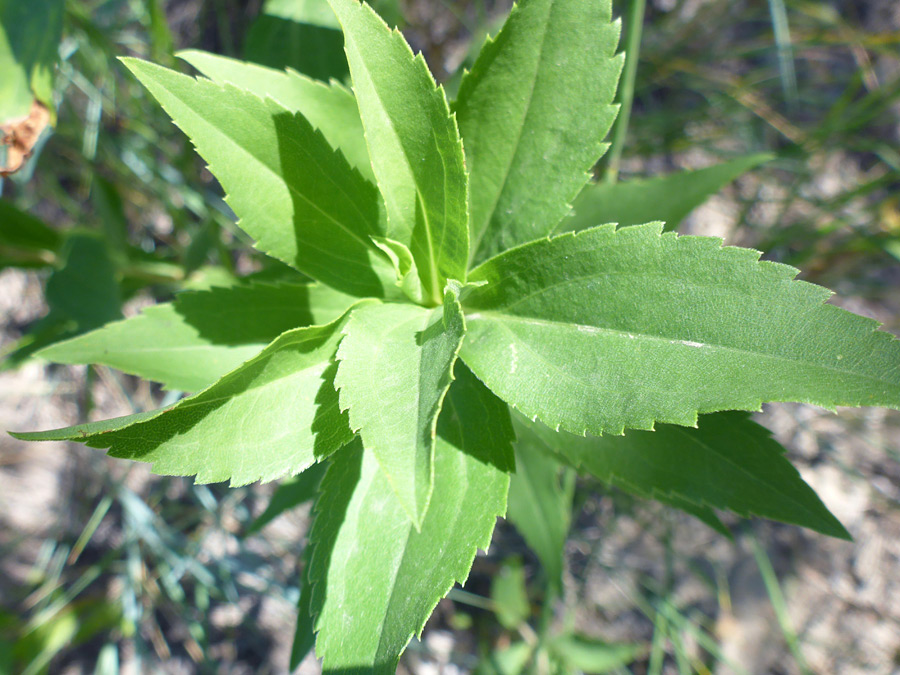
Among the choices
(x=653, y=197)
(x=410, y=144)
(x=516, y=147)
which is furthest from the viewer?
(x=653, y=197)

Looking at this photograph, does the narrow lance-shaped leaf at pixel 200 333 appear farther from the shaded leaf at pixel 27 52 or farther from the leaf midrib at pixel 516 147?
the shaded leaf at pixel 27 52

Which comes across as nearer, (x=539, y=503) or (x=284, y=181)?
(x=284, y=181)

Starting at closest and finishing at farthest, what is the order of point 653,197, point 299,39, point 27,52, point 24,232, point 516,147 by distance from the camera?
point 516,147, point 653,197, point 27,52, point 299,39, point 24,232

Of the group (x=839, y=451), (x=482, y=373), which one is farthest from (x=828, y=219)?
(x=482, y=373)

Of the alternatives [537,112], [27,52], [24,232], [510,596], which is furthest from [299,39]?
[510,596]

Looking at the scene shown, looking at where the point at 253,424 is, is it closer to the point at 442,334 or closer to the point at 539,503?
the point at 442,334

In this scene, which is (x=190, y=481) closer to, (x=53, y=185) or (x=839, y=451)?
(x=53, y=185)
